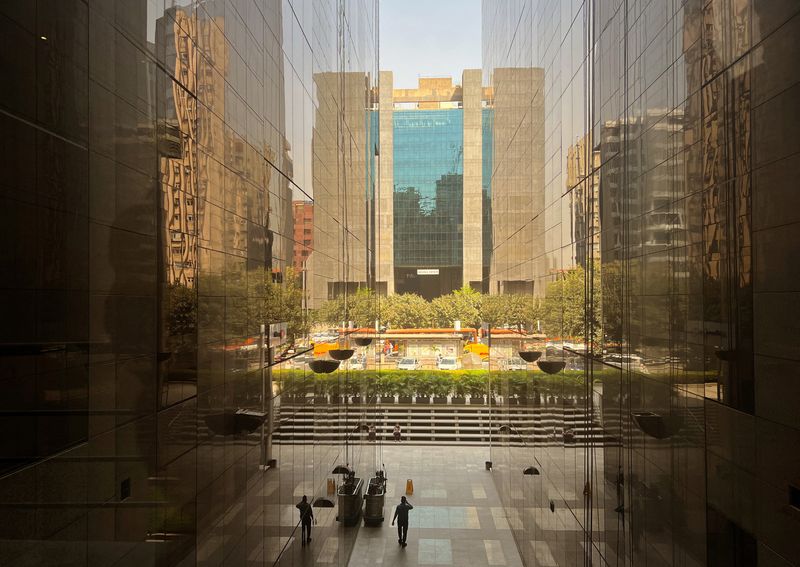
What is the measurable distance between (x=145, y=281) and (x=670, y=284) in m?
5.00

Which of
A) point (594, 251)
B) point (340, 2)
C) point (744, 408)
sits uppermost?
point (340, 2)

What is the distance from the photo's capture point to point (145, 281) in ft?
13.6

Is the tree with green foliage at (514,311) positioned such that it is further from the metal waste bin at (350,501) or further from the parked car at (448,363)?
the parked car at (448,363)

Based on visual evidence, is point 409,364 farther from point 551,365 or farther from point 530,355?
point 551,365

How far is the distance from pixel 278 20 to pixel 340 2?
7.65m

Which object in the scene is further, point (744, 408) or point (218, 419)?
point (218, 419)

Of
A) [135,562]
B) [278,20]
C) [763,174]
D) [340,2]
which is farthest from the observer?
[340,2]

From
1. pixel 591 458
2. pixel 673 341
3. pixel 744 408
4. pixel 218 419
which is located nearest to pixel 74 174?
pixel 218 419

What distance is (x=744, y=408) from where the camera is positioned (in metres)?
3.99

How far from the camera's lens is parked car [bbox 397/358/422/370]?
3659 cm

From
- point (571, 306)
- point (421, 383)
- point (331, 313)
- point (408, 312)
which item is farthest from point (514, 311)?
point (408, 312)

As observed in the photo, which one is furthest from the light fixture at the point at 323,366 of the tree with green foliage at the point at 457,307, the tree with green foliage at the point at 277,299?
the tree with green foliage at the point at 457,307

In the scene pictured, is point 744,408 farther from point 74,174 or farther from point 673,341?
point 74,174

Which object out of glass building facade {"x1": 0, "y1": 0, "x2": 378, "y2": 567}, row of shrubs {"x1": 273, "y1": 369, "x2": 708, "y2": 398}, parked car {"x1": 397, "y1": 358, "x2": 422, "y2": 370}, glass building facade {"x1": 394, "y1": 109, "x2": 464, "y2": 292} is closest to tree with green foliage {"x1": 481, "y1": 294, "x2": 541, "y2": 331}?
row of shrubs {"x1": 273, "y1": 369, "x2": 708, "y2": 398}
